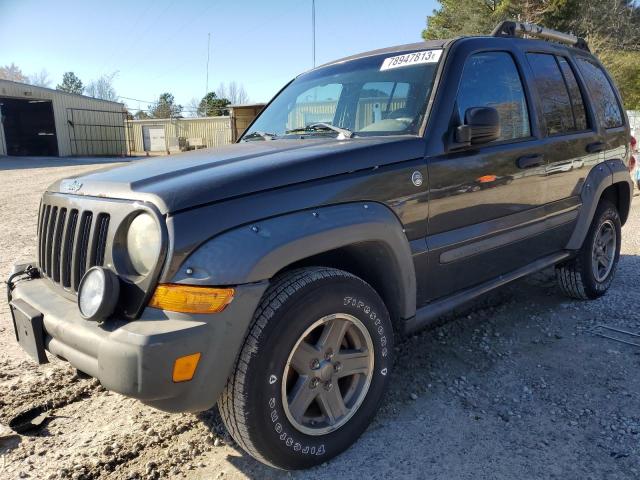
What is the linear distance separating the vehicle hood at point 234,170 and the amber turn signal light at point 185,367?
570 mm

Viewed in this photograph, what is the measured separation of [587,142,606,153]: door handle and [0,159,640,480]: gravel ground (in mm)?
1376

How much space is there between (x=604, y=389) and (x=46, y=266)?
10.7ft

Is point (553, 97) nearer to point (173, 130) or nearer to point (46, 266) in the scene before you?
point (46, 266)

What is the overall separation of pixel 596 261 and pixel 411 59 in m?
2.61

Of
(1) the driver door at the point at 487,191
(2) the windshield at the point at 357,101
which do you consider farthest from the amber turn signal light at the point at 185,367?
(2) the windshield at the point at 357,101

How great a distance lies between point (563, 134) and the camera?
3820 millimetres

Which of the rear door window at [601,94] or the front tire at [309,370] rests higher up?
the rear door window at [601,94]

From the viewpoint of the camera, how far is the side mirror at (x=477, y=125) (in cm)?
283

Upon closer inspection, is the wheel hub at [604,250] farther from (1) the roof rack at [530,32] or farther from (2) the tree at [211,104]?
(2) the tree at [211,104]

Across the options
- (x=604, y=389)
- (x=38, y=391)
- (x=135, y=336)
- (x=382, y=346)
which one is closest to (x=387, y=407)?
(x=382, y=346)

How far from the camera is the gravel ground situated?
2420mm

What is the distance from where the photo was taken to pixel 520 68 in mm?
3553

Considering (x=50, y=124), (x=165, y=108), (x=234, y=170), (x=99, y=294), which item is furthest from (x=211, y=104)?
(x=99, y=294)

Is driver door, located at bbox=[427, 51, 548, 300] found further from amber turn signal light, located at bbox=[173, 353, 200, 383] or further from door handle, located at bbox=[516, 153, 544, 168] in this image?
amber turn signal light, located at bbox=[173, 353, 200, 383]
